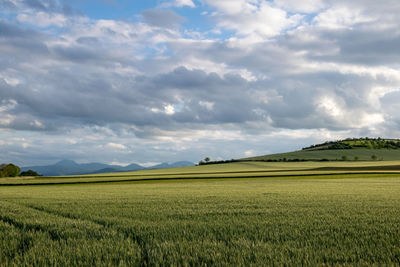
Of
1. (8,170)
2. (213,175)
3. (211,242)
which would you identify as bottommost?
(213,175)

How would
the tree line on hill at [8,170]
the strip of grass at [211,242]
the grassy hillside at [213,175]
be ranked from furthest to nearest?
1. the tree line on hill at [8,170]
2. the grassy hillside at [213,175]
3. the strip of grass at [211,242]

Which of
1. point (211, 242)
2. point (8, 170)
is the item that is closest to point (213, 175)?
point (211, 242)

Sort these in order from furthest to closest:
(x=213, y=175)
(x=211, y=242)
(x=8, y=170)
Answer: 1. (x=8, y=170)
2. (x=213, y=175)
3. (x=211, y=242)

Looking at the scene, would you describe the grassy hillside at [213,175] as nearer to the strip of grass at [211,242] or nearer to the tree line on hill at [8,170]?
the tree line on hill at [8,170]

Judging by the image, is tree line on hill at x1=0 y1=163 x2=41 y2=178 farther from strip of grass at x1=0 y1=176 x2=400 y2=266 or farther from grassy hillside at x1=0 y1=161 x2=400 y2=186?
strip of grass at x1=0 y1=176 x2=400 y2=266

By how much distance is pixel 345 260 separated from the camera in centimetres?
565

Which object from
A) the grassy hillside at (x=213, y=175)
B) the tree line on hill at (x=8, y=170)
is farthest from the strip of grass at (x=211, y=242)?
the tree line on hill at (x=8, y=170)

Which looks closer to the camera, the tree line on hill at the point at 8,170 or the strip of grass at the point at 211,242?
the strip of grass at the point at 211,242

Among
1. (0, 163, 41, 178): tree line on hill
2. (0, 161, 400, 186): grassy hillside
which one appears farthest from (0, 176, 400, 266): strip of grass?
(0, 163, 41, 178): tree line on hill

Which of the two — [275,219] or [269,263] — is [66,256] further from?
[275,219]

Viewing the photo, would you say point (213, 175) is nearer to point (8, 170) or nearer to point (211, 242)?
point (211, 242)

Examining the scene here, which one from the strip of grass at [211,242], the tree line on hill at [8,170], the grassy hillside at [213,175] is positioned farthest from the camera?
the tree line on hill at [8,170]

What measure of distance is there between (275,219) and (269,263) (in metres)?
4.85

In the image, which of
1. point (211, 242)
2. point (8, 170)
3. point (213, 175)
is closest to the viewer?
point (211, 242)
